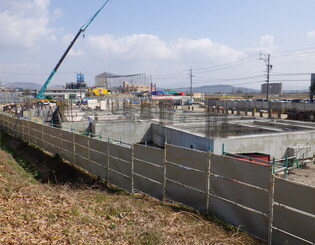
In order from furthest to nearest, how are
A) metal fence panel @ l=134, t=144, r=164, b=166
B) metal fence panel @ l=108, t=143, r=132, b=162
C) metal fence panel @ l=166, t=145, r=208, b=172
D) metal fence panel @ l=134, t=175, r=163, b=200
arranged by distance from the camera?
metal fence panel @ l=108, t=143, r=132, b=162
metal fence panel @ l=134, t=175, r=163, b=200
metal fence panel @ l=134, t=144, r=164, b=166
metal fence panel @ l=166, t=145, r=208, b=172

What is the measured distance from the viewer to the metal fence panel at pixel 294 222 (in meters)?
4.23

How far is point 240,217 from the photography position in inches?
209

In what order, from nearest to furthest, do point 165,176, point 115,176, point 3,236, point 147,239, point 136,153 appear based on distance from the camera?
point 3,236 → point 147,239 → point 165,176 → point 136,153 → point 115,176

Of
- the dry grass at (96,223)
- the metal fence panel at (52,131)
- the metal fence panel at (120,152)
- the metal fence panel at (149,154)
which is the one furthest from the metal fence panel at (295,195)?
the metal fence panel at (52,131)

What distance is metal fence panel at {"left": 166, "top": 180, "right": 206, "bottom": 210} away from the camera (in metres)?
6.07

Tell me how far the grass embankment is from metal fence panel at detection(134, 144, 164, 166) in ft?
3.59

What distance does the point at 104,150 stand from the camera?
30.4ft

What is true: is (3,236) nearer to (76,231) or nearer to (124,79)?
(76,231)

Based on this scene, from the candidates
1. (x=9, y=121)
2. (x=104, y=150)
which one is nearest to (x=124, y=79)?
(x=9, y=121)

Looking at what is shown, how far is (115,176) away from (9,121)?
15.7 meters

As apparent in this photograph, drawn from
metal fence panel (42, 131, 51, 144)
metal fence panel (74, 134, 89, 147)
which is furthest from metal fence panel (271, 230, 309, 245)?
metal fence panel (42, 131, 51, 144)

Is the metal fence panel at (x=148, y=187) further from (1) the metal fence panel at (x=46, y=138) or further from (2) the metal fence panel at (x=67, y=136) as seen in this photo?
(1) the metal fence panel at (x=46, y=138)

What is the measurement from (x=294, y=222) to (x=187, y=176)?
2463 mm

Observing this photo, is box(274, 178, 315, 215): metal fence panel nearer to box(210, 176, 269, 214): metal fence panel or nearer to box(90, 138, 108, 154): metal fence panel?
box(210, 176, 269, 214): metal fence panel
